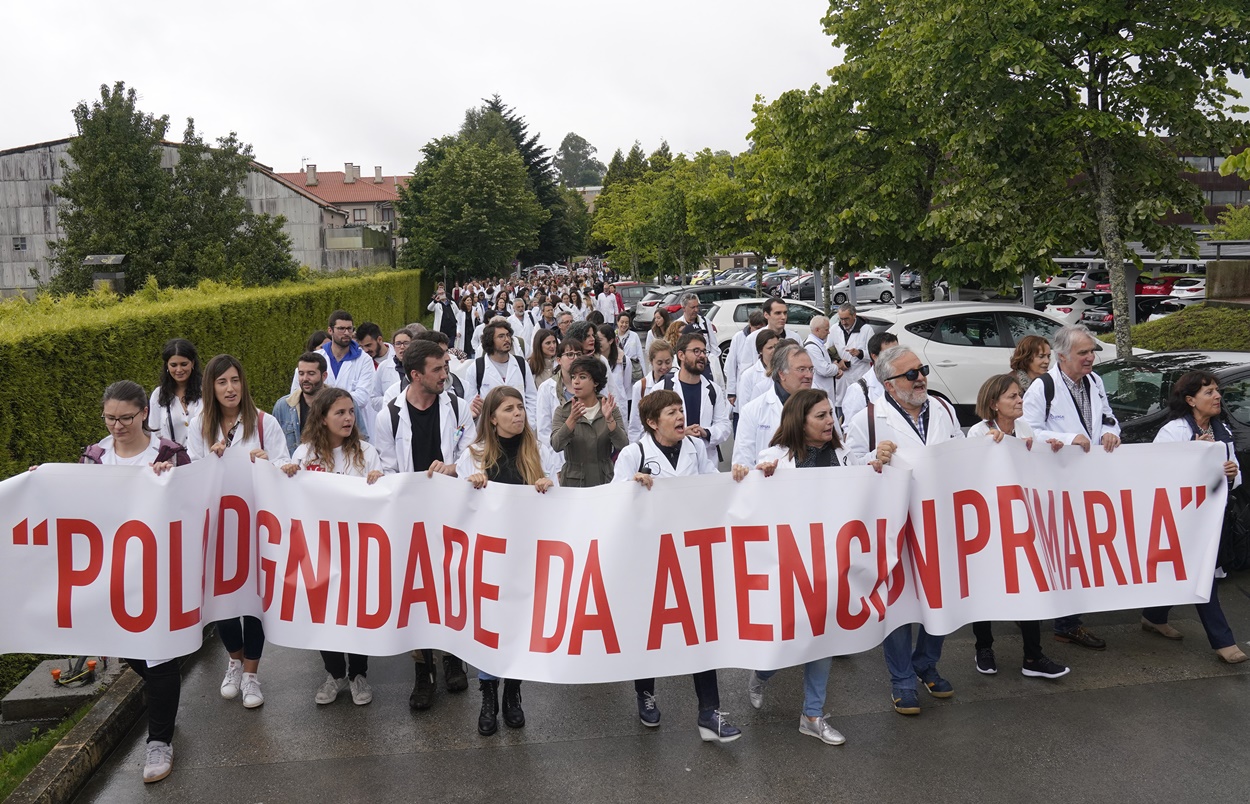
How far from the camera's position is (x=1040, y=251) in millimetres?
14797

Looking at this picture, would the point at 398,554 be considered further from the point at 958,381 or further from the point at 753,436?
the point at 958,381

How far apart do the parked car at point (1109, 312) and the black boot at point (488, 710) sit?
24.9 metres

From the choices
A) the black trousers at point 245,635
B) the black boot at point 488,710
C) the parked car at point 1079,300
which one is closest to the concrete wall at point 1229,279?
the parked car at point 1079,300

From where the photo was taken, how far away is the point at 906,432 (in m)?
5.62

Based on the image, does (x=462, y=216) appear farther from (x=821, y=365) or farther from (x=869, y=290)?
(x=821, y=365)

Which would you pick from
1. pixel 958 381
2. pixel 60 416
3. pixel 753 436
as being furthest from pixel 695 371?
pixel 958 381

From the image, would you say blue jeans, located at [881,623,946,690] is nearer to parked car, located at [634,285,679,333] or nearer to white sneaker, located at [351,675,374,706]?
white sneaker, located at [351,675,374,706]

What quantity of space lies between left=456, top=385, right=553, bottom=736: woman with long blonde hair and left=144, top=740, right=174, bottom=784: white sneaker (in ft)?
4.92

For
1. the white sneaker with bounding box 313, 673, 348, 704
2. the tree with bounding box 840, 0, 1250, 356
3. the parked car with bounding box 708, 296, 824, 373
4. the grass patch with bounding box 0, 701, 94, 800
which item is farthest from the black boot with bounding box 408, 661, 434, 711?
the parked car with bounding box 708, 296, 824, 373

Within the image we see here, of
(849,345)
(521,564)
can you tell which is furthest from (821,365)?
(521,564)

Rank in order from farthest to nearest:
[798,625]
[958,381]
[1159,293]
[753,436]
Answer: [1159,293], [958,381], [753,436], [798,625]

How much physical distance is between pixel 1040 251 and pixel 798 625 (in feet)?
36.9

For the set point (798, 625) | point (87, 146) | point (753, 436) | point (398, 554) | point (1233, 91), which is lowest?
point (798, 625)

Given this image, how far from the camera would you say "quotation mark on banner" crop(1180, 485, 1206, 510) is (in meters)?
6.12
